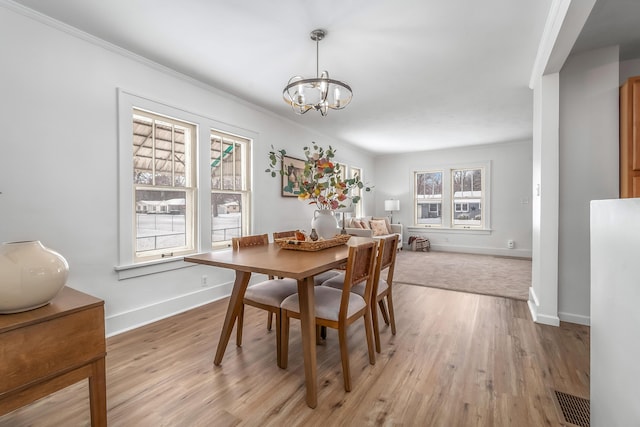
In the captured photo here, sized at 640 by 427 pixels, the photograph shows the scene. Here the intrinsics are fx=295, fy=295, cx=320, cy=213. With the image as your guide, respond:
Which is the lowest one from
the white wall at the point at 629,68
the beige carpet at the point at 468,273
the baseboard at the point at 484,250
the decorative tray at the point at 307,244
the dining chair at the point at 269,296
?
the beige carpet at the point at 468,273

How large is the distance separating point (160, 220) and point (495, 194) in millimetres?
6761

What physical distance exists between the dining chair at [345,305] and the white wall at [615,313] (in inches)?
42.8

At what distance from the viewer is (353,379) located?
192 cm

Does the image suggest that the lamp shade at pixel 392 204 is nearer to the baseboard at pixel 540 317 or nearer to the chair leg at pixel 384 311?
the baseboard at pixel 540 317

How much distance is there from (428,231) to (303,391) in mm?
6406

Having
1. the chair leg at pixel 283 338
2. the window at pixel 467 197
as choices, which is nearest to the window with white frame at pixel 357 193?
the window at pixel 467 197

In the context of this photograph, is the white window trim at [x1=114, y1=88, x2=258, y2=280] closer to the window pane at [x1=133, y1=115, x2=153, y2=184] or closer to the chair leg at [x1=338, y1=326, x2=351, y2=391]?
the window pane at [x1=133, y1=115, x2=153, y2=184]

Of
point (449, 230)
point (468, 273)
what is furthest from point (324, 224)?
point (449, 230)

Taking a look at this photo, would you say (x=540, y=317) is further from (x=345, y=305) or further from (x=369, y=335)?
(x=345, y=305)

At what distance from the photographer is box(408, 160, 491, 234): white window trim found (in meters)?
6.80

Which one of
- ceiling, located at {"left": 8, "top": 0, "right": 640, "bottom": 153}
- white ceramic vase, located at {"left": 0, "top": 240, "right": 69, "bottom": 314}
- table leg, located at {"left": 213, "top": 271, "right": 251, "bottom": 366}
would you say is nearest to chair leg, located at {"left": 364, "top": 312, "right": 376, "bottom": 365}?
table leg, located at {"left": 213, "top": 271, "right": 251, "bottom": 366}

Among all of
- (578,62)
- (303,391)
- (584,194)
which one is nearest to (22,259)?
(303,391)

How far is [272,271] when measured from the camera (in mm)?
1549

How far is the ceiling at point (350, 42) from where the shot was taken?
210cm
